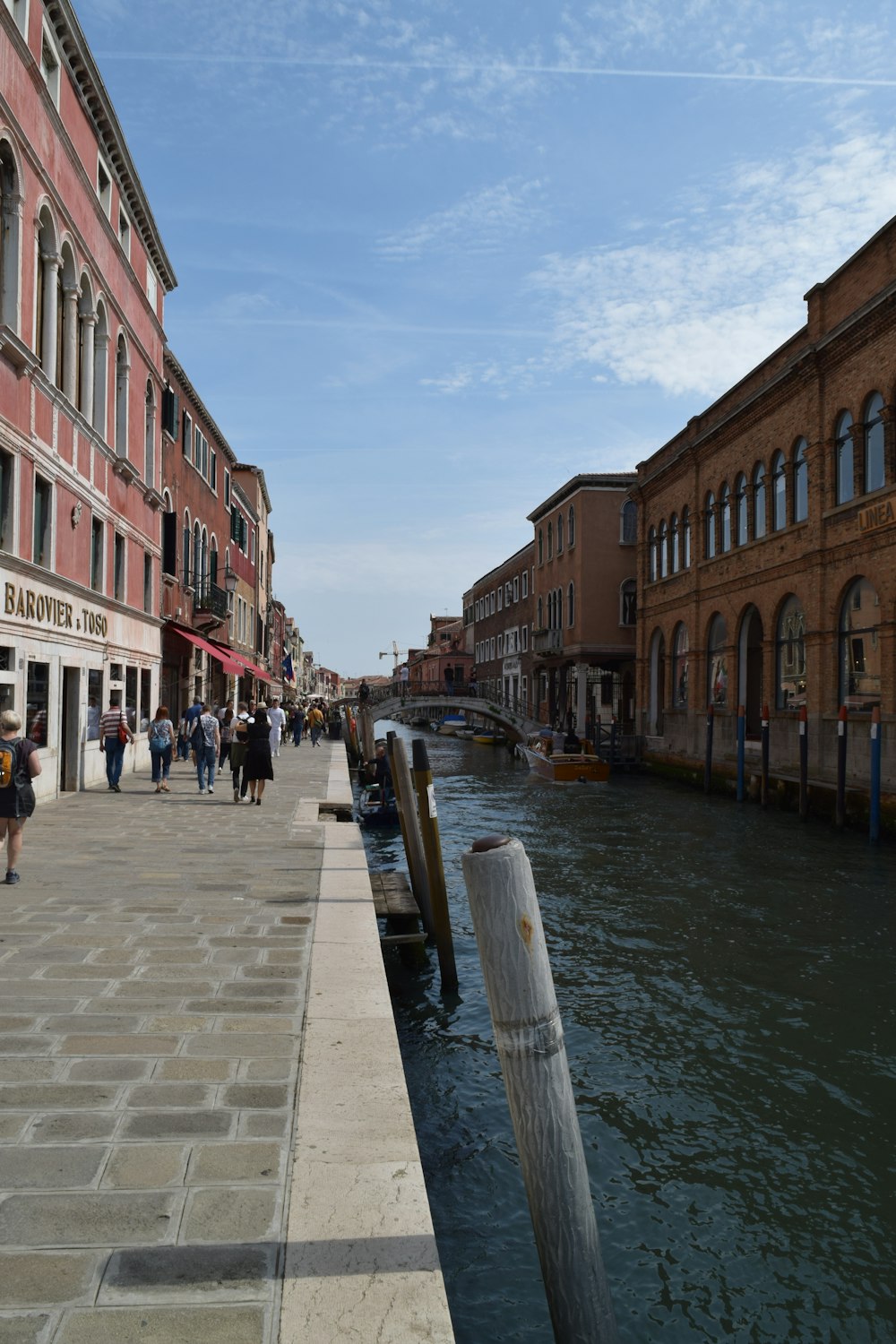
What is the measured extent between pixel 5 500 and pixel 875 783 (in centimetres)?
1259

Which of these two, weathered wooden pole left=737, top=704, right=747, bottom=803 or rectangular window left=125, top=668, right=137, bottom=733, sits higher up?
rectangular window left=125, top=668, right=137, bottom=733

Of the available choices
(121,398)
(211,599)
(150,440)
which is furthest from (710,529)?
(121,398)

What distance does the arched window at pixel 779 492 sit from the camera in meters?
21.3

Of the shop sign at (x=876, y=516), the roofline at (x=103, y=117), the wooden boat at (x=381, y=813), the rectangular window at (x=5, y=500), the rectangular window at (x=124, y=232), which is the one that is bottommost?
the wooden boat at (x=381, y=813)

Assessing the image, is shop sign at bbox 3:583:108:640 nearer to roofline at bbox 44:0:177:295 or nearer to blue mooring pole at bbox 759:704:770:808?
roofline at bbox 44:0:177:295

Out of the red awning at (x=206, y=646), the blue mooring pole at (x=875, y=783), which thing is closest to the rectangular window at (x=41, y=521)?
the red awning at (x=206, y=646)

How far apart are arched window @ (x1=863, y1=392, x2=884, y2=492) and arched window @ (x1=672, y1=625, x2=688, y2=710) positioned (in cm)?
1030

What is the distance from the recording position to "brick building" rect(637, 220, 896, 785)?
1733 cm

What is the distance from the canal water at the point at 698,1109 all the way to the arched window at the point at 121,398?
10221mm

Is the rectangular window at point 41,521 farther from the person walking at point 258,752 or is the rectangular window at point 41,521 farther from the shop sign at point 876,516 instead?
the shop sign at point 876,516

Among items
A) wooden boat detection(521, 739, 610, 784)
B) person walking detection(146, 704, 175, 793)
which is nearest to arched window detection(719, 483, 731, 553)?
wooden boat detection(521, 739, 610, 784)

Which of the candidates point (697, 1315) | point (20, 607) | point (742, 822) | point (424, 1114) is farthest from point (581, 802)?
point (697, 1315)

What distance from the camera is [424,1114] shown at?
226 inches

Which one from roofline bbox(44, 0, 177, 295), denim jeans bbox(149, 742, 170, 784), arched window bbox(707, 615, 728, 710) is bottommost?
denim jeans bbox(149, 742, 170, 784)
